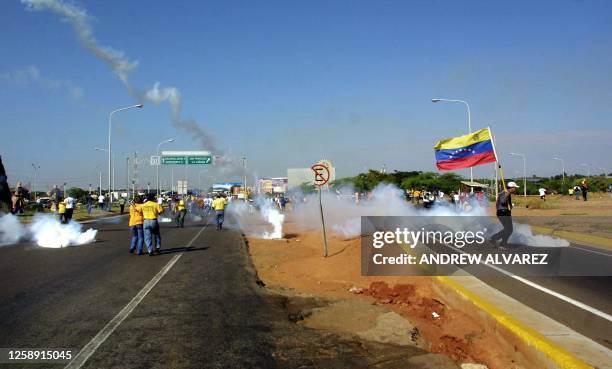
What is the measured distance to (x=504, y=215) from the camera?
13484 mm

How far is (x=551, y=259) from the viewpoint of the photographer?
42.2 ft

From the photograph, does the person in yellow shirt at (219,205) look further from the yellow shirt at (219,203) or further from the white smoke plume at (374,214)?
the white smoke plume at (374,214)

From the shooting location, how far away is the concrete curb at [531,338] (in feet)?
14.2

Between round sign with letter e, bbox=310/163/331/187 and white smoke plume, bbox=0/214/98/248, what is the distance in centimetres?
939

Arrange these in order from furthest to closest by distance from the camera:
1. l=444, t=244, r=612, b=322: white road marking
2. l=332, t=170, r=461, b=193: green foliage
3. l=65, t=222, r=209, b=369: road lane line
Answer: l=332, t=170, r=461, b=193: green foliage, l=444, t=244, r=612, b=322: white road marking, l=65, t=222, r=209, b=369: road lane line

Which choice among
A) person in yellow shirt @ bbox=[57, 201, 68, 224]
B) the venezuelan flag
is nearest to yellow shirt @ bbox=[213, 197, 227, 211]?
person in yellow shirt @ bbox=[57, 201, 68, 224]

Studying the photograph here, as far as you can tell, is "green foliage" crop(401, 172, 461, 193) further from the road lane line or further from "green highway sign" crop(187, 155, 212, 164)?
the road lane line

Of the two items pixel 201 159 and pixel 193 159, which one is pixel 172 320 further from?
pixel 193 159

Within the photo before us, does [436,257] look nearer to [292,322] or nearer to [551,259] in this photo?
[551,259]

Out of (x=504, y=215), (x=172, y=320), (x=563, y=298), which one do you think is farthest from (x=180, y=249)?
(x=563, y=298)

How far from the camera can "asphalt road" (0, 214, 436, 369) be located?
5.42 metres

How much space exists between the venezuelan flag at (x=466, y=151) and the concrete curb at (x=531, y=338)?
11.3 meters

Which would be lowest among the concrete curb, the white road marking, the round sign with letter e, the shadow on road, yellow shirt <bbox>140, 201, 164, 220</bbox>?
the shadow on road

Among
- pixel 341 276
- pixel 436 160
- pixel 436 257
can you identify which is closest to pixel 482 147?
pixel 436 160
